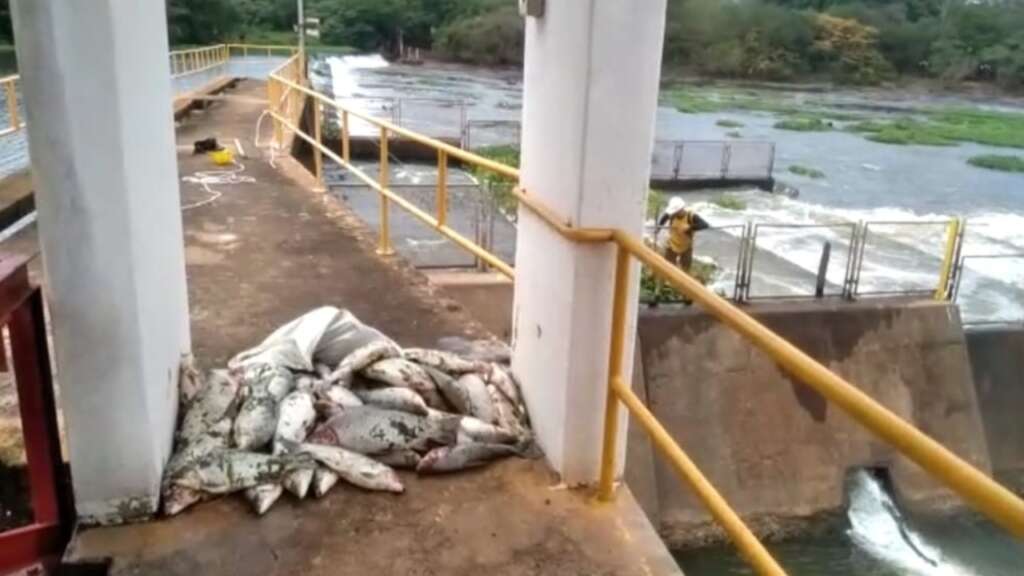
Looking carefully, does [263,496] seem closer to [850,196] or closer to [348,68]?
[850,196]

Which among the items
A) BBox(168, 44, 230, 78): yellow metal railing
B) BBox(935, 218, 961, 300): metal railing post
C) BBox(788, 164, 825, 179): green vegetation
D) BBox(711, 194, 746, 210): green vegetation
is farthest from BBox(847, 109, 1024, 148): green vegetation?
BBox(935, 218, 961, 300): metal railing post

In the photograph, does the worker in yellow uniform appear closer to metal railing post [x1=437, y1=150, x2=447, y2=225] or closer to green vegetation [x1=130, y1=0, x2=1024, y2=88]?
metal railing post [x1=437, y1=150, x2=447, y2=225]

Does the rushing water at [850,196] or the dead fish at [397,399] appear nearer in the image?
the dead fish at [397,399]

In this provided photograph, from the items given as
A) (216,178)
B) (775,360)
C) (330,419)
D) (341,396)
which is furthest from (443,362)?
(216,178)

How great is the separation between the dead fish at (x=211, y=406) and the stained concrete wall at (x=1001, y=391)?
11.7 meters

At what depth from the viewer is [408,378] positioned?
125 inches

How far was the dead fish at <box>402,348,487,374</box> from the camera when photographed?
10.9ft

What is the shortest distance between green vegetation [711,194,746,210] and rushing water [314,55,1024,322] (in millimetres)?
297

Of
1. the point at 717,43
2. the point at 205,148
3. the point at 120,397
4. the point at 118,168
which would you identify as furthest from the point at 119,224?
the point at 717,43

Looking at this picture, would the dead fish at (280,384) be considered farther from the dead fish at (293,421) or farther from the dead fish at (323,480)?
the dead fish at (323,480)

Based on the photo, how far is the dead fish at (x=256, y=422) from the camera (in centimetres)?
280

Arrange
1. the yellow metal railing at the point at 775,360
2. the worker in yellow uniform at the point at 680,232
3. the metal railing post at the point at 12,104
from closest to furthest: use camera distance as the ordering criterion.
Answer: the yellow metal railing at the point at 775,360 → the metal railing post at the point at 12,104 → the worker in yellow uniform at the point at 680,232

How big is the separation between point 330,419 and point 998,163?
36.8 m

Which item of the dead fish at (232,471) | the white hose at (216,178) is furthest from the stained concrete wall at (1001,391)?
the dead fish at (232,471)
